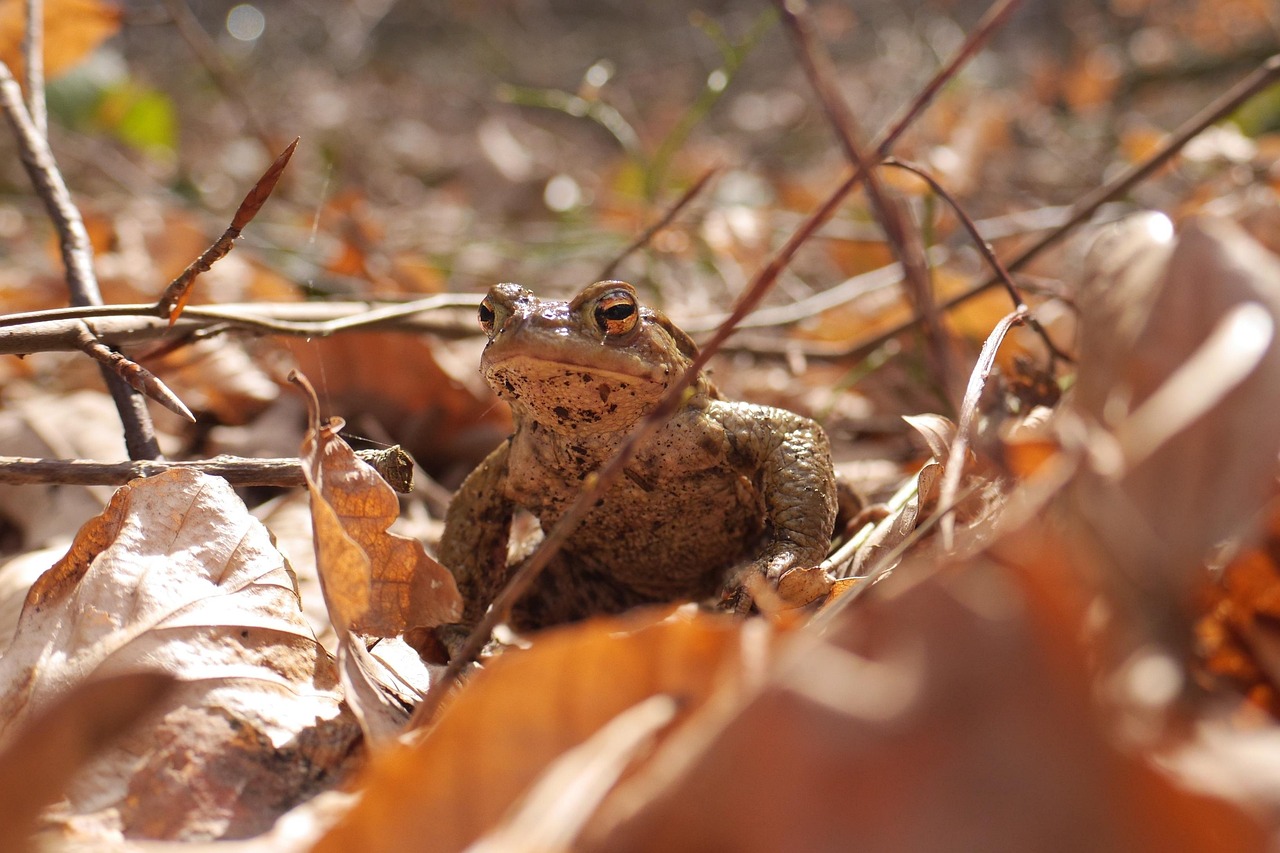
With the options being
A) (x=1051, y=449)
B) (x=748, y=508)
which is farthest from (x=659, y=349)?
(x=1051, y=449)

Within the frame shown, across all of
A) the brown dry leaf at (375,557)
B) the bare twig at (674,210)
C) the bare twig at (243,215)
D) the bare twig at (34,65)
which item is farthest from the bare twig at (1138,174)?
the bare twig at (34,65)

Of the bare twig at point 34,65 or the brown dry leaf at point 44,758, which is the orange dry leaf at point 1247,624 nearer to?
the brown dry leaf at point 44,758

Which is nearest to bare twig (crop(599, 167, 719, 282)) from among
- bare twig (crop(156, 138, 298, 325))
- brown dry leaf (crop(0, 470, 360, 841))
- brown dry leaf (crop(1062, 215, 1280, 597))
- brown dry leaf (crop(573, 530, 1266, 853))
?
bare twig (crop(156, 138, 298, 325))

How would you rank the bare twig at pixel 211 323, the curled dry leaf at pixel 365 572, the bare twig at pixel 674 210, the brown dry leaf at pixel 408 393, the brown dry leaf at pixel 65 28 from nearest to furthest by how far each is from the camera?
the curled dry leaf at pixel 365 572 → the bare twig at pixel 211 323 → the bare twig at pixel 674 210 → the brown dry leaf at pixel 408 393 → the brown dry leaf at pixel 65 28

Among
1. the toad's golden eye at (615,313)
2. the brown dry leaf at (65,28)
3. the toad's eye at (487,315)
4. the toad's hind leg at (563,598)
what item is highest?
the brown dry leaf at (65,28)

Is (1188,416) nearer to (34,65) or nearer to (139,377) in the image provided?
(139,377)
